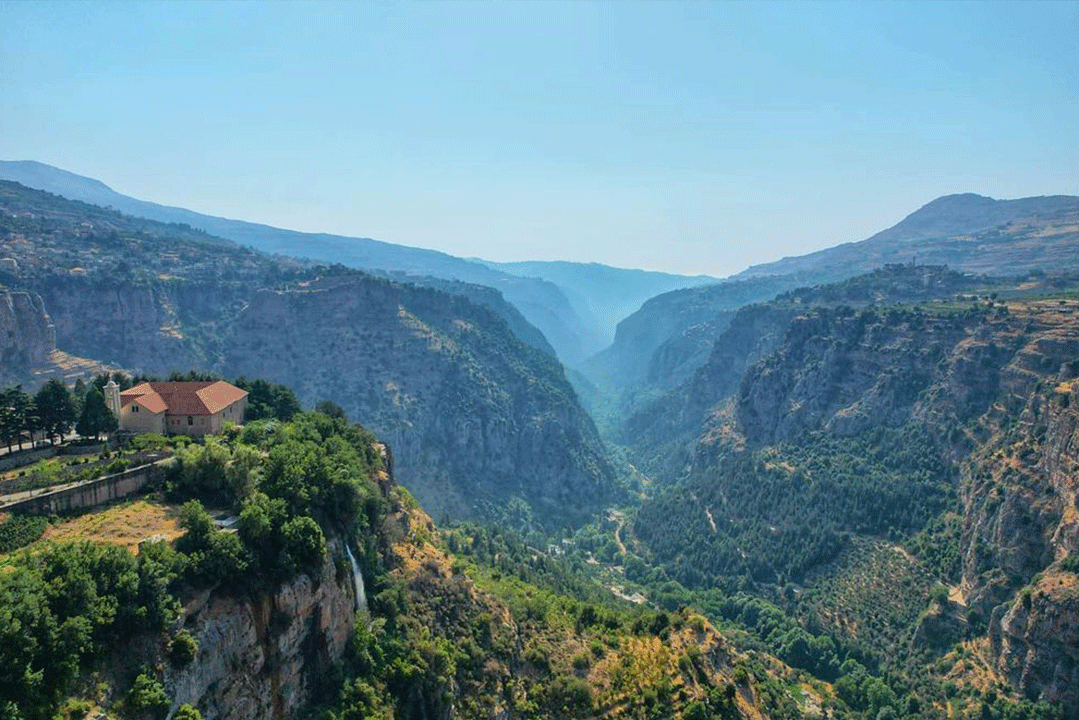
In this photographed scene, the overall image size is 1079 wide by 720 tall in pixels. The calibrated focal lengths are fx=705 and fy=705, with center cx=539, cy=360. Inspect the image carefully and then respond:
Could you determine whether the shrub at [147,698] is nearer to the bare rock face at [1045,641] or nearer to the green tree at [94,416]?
the green tree at [94,416]

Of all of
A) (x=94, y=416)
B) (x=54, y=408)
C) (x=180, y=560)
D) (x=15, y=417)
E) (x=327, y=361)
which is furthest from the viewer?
(x=327, y=361)

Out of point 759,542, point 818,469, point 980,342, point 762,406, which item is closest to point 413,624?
point 759,542

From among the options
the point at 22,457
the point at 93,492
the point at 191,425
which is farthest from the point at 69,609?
the point at 191,425

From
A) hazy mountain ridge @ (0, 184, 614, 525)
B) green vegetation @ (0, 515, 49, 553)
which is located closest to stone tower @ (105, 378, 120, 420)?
green vegetation @ (0, 515, 49, 553)

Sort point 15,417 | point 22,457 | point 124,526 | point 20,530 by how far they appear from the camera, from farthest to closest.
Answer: point 15,417
point 22,457
point 124,526
point 20,530

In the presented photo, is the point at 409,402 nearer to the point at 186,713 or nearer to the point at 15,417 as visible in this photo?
the point at 15,417

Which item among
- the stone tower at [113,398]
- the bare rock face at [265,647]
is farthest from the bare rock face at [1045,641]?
the stone tower at [113,398]

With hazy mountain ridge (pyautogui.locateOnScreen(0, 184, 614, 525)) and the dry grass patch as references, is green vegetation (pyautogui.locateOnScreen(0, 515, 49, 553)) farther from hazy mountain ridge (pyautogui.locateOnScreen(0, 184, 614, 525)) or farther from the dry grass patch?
hazy mountain ridge (pyautogui.locateOnScreen(0, 184, 614, 525))

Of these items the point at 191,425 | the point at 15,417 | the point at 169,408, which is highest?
the point at 169,408
